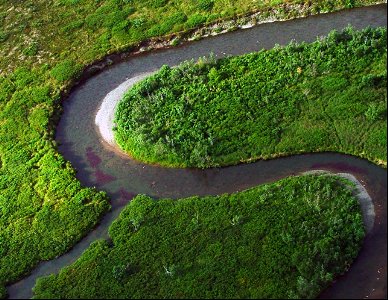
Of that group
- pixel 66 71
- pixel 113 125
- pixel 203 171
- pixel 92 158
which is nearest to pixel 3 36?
pixel 66 71

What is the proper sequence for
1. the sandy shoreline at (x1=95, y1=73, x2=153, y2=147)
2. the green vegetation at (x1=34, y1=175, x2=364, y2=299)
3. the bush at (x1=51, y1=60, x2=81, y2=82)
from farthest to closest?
the bush at (x1=51, y1=60, x2=81, y2=82)
the sandy shoreline at (x1=95, y1=73, x2=153, y2=147)
the green vegetation at (x1=34, y1=175, x2=364, y2=299)

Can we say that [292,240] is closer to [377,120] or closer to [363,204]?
[363,204]

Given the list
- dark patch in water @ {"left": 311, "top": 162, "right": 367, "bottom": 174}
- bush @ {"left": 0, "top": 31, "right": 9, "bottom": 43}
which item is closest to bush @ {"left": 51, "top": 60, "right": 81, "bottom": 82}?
bush @ {"left": 0, "top": 31, "right": 9, "bottom": 43}

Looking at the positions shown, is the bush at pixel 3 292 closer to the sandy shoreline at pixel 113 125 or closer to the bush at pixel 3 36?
the sandy shoreline at pixel 113 125

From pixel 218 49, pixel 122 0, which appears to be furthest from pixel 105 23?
pixel 218 49

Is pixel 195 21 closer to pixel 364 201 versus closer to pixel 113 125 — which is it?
pixel 113 125

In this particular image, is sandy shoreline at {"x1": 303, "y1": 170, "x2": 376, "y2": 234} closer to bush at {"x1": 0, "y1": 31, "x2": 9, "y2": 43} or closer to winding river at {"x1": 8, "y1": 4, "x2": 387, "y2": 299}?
winding river at {"x1": 8, "y1": 4, "x2": 387, "y2": 299}

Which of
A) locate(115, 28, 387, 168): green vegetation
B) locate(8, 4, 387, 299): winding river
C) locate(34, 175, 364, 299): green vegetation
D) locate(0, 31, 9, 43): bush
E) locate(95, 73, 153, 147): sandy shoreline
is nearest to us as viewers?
locate(34, 175, 364, 299): green vegetation
